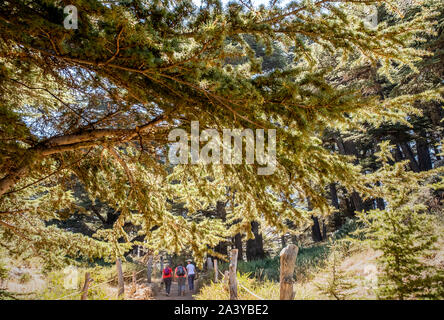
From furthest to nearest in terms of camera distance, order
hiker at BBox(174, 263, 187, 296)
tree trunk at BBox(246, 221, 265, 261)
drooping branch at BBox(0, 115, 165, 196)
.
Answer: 1. tree trunk at BBox(246, 221, 265, 261)
2. hiker at BBox(174, 263, 187, 296)
3. drooping branch at BBox(0, 115, 165, 196)

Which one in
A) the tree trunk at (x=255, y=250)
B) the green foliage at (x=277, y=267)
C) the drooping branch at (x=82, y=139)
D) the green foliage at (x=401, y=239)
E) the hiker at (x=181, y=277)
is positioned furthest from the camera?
the tree trunk at (x=255, y=250)

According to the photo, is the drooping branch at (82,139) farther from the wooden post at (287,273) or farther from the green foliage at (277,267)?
the green foliage at (277,267)

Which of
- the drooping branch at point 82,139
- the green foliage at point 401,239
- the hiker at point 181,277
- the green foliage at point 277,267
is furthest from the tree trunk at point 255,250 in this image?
the drooping branch at point 82,139

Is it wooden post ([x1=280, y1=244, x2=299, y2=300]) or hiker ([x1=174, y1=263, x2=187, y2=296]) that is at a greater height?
wooden post ([x1=280, y1=244, x2=299, y2=300])

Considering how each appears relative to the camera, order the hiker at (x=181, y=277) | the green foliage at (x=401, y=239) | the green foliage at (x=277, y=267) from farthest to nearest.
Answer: the hiker at (x=181, y=277) → the green foliage at (x=277, y=267) → the green foliage at (x=401, y=239)

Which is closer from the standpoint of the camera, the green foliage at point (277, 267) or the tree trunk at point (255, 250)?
the green foliage at point (277, 267)

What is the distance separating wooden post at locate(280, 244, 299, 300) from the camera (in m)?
4.14

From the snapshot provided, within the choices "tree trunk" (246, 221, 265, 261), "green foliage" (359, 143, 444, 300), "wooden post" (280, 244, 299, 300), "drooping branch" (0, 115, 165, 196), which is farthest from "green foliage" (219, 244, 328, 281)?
"drooping branch" (0, 115, 165, 196)

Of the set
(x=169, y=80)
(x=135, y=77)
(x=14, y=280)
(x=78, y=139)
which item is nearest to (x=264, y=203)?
(x=169, y=80)

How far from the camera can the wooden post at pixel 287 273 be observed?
4.14 meters

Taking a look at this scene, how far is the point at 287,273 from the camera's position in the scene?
4277mm

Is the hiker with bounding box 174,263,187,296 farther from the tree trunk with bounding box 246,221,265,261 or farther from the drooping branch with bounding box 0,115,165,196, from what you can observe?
the drooping branch with bounding box 0,115,165,196

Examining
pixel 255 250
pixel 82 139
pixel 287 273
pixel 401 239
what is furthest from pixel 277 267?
pixel 82 139
